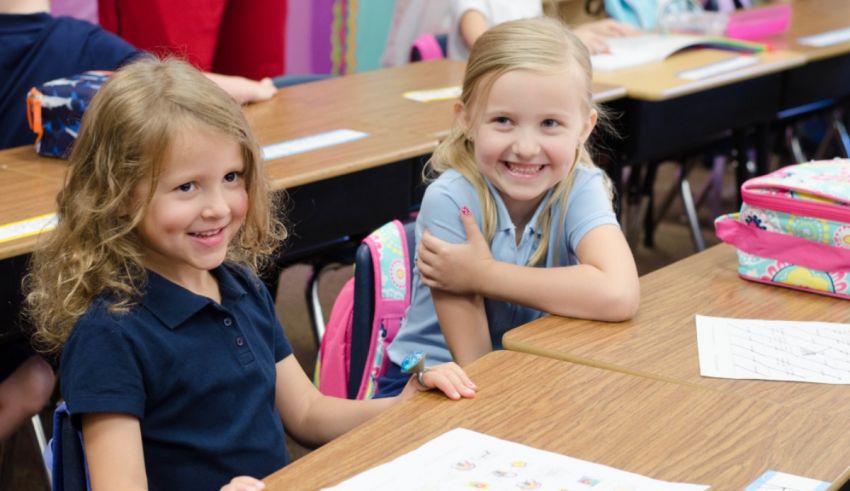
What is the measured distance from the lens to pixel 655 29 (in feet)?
14.1

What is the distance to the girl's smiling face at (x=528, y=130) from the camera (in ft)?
6.08

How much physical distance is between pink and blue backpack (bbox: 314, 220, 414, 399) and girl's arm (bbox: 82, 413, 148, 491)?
0.68 metres

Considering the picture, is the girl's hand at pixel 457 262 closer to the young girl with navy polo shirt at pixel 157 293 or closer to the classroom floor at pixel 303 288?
the young girl with navy polo shirt at pixel 157 293

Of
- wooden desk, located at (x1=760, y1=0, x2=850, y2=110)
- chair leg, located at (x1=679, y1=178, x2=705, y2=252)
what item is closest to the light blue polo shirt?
wooden desk, located at (x1=760, y1=0, x2=850, y2=110)

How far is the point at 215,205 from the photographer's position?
142 cm

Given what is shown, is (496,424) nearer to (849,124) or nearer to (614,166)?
(614,166)

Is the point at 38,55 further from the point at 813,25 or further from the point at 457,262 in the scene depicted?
the point at 813,25

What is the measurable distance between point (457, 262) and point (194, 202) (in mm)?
534

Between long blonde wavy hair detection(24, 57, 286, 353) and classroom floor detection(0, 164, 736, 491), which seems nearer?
long blonde wavy hair detection(24, 57, 286, 353)

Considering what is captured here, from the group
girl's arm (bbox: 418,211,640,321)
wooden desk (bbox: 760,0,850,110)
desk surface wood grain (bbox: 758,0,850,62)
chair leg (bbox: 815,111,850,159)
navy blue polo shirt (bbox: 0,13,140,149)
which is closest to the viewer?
girl's arm (bbox: 418,211,640,321)

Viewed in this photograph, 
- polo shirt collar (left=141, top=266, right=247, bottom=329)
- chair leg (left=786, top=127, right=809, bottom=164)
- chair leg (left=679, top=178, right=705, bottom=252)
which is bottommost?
chair leg (left=679, top=178, right=705, bottom=252)

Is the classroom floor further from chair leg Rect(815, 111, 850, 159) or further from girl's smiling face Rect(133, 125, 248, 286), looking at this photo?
girl's smiling face Rect(133, 125, 248, 286)

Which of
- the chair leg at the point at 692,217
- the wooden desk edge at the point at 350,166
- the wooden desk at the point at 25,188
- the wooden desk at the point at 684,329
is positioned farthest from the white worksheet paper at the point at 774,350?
the chair leg at the point at 692,217

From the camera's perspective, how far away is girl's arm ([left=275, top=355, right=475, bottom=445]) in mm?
1579
